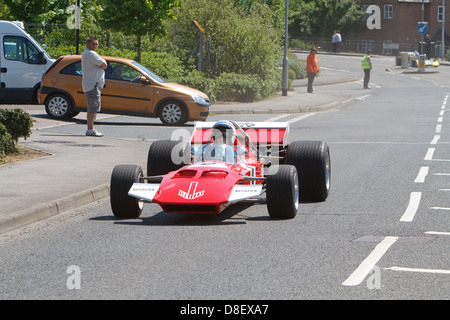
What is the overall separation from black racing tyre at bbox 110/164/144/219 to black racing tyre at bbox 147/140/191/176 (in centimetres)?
150

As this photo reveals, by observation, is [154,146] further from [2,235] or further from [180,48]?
[180,48]

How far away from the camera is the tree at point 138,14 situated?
96.8ft

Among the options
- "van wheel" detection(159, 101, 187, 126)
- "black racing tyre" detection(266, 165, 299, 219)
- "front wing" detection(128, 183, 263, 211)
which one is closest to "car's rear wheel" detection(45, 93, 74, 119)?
"van wheel" detection(159, 101, 187, 126)

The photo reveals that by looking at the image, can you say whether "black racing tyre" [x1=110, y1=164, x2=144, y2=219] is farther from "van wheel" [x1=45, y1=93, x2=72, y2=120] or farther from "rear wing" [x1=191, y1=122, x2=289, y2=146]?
"van wheel" [x1=45, y1=93, x2=72, y2=120]

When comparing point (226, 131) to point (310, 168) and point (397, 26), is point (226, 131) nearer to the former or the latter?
point (310, 168)

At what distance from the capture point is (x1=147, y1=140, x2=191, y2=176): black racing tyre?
11922 millimetres

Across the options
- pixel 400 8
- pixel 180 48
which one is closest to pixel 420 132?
pixel 180 48

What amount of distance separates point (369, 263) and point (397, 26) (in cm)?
8580

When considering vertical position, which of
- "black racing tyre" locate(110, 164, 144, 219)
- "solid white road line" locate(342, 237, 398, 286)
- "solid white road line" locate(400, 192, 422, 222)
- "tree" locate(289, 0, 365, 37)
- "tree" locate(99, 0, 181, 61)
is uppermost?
"tree" locate(289, 0, 365, 37)

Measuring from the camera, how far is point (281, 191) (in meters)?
10.0

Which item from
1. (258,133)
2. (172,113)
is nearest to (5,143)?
(258,133)

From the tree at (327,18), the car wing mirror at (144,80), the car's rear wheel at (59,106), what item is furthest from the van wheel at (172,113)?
the tree at (327,18)

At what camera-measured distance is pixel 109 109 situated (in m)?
24.1

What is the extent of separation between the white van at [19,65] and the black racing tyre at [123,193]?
18491 millimetres
